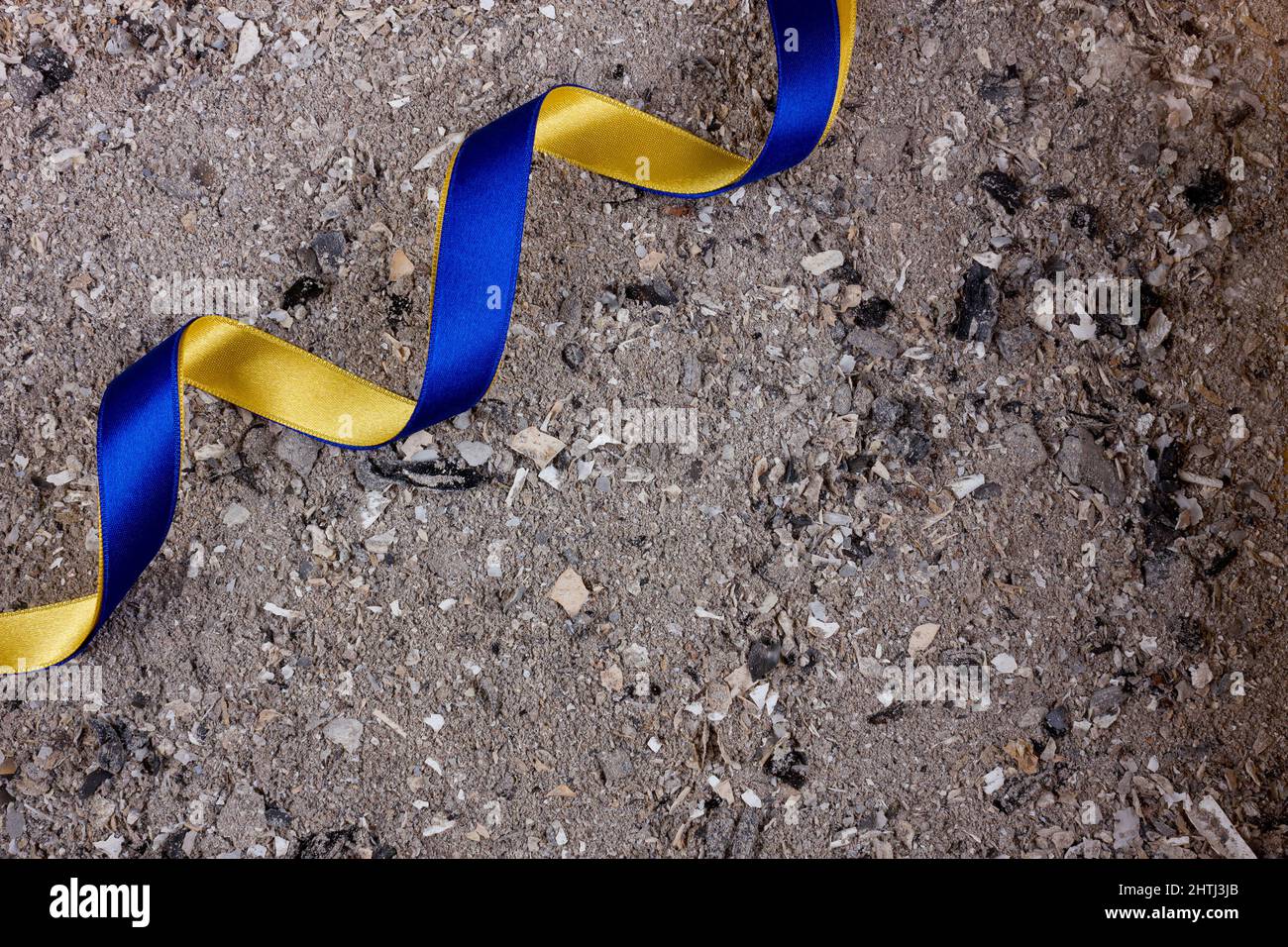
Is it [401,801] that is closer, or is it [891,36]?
[401,801]

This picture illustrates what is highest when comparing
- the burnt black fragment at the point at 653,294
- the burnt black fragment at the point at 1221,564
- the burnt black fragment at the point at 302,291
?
the burnt black fragment at the point at 653,294

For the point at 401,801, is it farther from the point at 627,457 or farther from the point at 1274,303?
the point at 1274,303

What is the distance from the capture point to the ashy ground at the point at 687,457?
1.72 meters

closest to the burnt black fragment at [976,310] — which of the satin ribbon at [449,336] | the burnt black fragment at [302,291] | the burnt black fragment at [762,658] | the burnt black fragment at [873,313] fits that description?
the burnt black fragment at [873,313]

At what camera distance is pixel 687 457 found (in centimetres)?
176

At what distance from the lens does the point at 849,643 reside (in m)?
1.74

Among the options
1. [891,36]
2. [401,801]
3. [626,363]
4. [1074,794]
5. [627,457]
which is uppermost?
[891,36]

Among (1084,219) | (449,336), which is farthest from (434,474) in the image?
(1084,219)

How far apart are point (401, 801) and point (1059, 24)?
1798 mm

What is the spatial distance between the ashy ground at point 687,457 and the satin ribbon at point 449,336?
0.05 meters

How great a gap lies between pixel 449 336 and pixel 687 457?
45 centimetres

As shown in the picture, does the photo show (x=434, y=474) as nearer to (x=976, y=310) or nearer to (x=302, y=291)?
(x=302, y=291)

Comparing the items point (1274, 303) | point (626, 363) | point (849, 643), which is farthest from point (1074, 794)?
point (626, 363)

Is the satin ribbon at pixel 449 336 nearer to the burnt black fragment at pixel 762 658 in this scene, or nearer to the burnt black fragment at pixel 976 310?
the burnt black fragment at pixel 976 310
